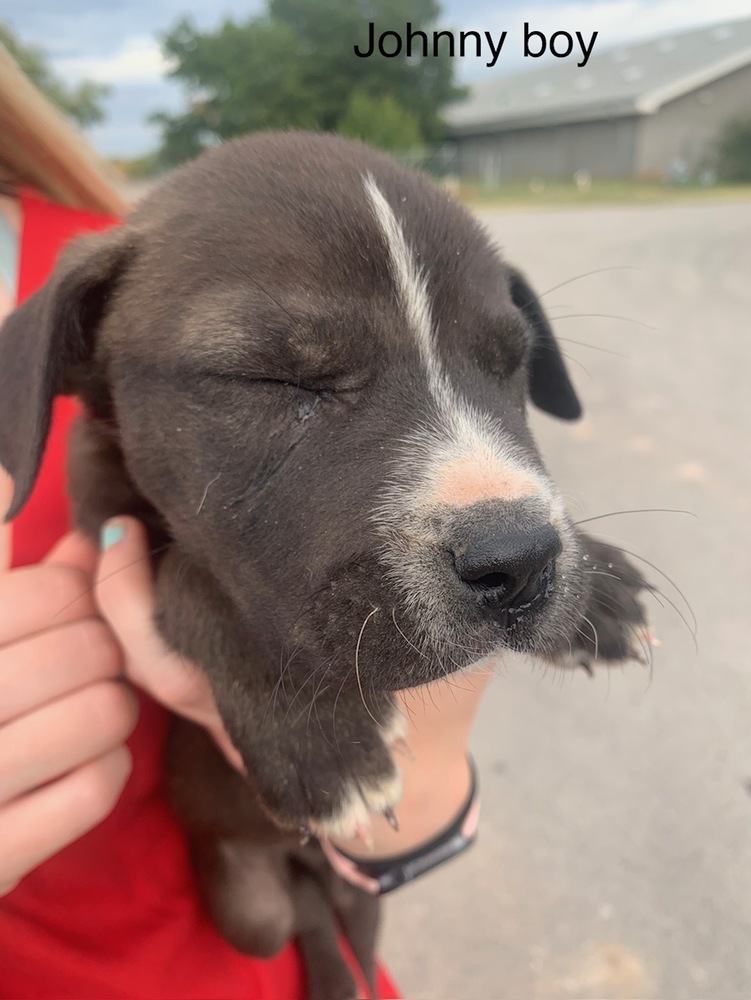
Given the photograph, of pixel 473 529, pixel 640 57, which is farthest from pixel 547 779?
pixel 640 57

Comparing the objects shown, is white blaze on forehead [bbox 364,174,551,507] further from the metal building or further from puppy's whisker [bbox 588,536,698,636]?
the metal building

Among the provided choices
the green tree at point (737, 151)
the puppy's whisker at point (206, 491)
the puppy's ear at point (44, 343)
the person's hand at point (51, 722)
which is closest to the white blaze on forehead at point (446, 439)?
the puppy's whisker at point (206, 491)

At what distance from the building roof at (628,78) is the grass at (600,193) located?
1.62 ft

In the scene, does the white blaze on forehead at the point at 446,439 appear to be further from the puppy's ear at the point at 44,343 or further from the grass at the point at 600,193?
the grass at the point at 600,193

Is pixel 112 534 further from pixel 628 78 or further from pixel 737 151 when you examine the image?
pixel 628 78

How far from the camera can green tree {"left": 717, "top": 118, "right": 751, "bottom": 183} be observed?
466 cm

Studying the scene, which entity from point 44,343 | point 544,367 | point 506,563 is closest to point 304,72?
point 544,367

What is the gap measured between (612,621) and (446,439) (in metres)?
0.71

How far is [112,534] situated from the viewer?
167 centimetres

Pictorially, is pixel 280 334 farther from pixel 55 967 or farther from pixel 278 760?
pixel 55 967

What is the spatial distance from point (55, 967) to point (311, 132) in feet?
6.23

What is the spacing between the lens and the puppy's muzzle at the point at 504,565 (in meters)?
1.12

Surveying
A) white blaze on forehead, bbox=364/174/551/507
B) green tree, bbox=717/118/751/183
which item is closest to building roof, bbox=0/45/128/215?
white blaze on forehead, bbox=364/174/551/507

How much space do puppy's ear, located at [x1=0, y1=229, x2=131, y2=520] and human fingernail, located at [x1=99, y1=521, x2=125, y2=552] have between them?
0.83 ft
